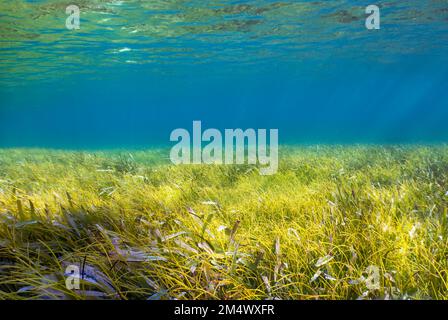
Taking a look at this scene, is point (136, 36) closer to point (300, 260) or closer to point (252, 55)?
point (252, 55)

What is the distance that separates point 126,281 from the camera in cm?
281

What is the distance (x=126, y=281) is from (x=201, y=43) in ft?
83.4

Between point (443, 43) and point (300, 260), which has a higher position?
point (443, 43)

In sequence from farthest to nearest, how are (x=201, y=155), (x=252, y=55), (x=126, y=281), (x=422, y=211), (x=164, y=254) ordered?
(x=252, y=55) < (x=201, y=155) < (x=422, y=211) < (x=164, y=254) < (x=126, y=281)

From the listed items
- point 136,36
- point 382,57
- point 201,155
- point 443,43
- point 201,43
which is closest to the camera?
point 201,155

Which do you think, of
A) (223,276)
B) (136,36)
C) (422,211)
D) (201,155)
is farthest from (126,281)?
(136,36)

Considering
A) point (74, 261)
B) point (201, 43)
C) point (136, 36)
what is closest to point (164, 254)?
point (74, 261)

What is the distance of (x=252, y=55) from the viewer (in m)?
32.9

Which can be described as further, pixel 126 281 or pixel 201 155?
pixel 201 155

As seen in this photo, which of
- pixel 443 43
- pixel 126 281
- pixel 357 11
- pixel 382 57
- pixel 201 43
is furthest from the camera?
pixel 382 57

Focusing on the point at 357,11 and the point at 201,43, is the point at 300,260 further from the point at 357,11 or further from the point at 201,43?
the point at 201,43

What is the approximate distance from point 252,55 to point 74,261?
3188 cm
